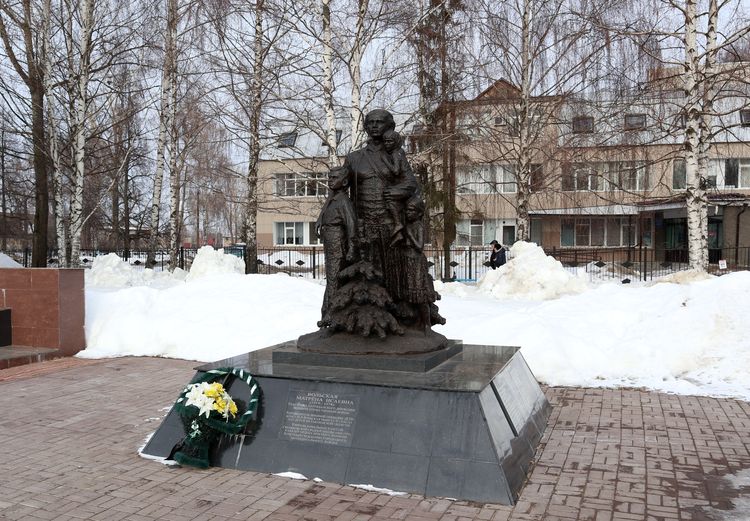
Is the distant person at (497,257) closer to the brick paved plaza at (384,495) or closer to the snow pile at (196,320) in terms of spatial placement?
the snow pile at (196,320)

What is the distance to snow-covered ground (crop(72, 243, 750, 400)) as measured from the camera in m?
8.62

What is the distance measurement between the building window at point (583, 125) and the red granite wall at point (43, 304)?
1266 centimetres

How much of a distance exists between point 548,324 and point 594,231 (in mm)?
27525

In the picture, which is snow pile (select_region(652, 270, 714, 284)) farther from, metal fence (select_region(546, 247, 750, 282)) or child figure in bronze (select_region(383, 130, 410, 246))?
child figure in bronze (select_region(383, 130, 410, 246))

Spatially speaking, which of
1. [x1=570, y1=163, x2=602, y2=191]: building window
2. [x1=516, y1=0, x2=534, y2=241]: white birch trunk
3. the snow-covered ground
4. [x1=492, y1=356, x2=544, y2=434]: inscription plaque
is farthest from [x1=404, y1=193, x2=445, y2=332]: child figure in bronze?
[x1=570, y1=163, x2=602, y2=191]: building window

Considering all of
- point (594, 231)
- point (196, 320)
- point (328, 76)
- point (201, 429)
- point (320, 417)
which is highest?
point (328, 76)

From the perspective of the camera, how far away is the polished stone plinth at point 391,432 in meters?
4.59

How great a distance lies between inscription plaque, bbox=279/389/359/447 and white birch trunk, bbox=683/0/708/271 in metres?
10.5

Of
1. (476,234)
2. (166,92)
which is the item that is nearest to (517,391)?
(166,92)

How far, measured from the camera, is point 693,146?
13.2 meters

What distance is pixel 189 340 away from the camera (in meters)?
10.8

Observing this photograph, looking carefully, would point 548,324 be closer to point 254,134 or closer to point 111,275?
point 254,134

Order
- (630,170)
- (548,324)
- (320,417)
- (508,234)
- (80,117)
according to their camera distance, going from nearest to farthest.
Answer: (320,417) < (548,324) < (630,170) < (80,117) < (508,234)

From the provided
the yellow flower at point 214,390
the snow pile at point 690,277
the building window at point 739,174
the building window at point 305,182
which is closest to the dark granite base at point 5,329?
the building window at point 305,182
